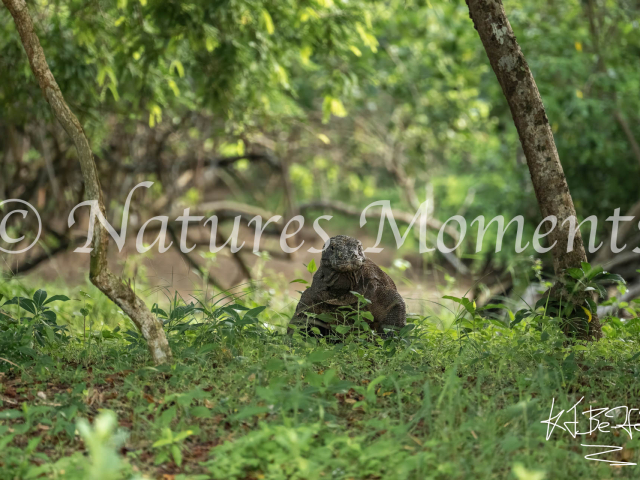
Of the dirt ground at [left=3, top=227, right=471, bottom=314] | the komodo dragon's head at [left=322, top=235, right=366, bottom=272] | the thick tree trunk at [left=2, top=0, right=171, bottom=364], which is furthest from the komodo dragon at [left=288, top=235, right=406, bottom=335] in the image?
the dirt ground at [left=3, top=227, right=471, bottom=314]

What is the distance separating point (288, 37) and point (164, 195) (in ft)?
14.5

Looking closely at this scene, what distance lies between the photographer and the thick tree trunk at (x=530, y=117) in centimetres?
400

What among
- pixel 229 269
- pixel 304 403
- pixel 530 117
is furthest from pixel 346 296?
pixel 229 269

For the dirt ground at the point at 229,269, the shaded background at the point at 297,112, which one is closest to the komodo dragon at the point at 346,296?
the shaded background at the point at 297,112

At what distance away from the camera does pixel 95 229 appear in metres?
3.30

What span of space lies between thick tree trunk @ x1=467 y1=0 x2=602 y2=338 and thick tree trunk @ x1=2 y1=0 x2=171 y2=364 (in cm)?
237

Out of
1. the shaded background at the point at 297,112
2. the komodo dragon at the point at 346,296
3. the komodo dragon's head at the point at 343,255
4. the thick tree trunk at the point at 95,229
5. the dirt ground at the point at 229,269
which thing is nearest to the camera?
the thick tree trunk at the point at 95,229

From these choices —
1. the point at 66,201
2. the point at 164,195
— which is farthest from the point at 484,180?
the point at 66,201

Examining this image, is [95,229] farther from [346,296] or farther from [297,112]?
[297,112]

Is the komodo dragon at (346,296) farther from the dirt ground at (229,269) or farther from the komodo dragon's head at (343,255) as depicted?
the dirt ground at (229,269)

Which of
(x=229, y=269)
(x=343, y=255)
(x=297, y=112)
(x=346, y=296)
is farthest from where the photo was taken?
(x=229, y=269)

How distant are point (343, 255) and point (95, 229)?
1.39 meters

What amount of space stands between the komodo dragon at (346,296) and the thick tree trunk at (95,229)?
3.18 feet

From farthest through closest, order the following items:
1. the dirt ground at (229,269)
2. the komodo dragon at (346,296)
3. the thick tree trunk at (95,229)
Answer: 1. the dirt ground at (229,269)
2. the komodo dragon at (346,296)
3. the thick tree trunk at (95,229)
